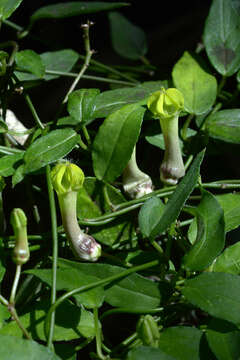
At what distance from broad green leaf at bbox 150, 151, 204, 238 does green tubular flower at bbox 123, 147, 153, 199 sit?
0.11 meters

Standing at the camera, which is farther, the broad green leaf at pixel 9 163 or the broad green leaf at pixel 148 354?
the broad green leaf at pixel 9 163

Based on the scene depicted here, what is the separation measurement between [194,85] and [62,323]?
16.3 inches

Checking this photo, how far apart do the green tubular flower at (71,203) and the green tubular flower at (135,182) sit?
10 centimetres

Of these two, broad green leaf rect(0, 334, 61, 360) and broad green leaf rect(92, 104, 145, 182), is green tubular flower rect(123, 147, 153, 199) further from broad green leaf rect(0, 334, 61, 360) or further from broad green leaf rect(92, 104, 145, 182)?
broad green leaf rect(0, 334, 61, 360)

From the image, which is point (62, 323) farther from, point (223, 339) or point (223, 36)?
point (223, 36)

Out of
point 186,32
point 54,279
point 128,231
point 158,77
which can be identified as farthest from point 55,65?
point 186,32

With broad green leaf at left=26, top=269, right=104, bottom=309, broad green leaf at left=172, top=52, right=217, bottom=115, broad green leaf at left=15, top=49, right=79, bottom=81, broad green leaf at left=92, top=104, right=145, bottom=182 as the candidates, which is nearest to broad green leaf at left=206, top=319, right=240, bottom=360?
broad green leaf at left=26, top=269, right=104, bottom=309

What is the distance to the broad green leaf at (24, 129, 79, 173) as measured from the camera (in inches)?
24.4

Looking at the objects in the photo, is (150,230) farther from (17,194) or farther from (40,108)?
(40,108)

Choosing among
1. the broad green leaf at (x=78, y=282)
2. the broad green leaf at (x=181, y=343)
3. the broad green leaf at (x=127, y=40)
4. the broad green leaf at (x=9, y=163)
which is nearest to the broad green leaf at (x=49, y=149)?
the broad green leaf at (x=9, y=163)

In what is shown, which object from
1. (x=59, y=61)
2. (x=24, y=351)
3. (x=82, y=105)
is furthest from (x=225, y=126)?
(x=24, y=351)

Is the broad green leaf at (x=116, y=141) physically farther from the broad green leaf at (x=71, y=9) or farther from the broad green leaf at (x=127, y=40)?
the broad green leaf at (x=127, y=40)

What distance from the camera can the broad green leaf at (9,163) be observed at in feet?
2.09

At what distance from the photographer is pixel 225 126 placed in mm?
730
